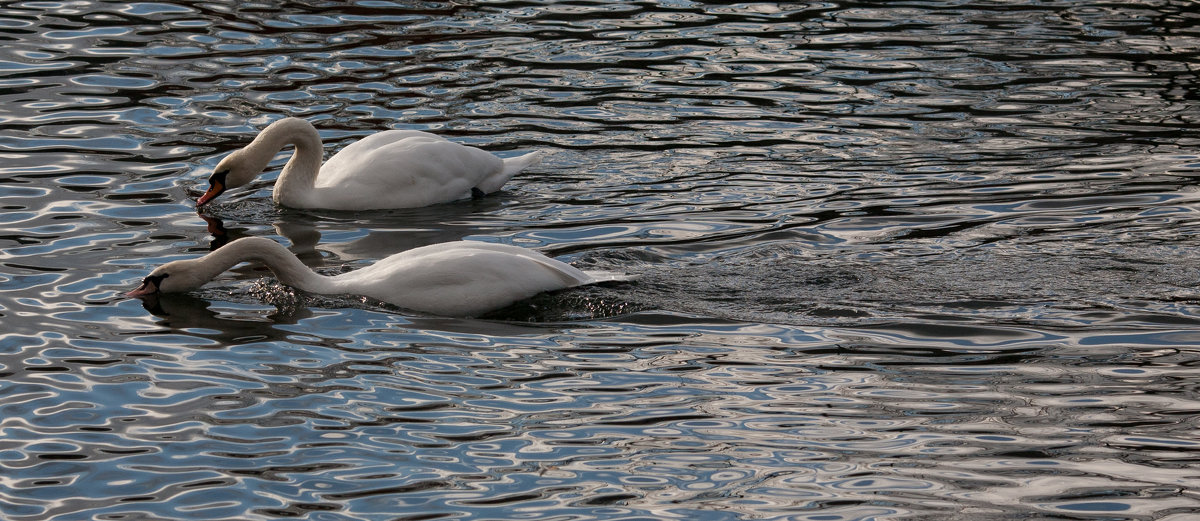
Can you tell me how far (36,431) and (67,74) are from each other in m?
8.97

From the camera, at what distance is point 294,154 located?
40.9 feet

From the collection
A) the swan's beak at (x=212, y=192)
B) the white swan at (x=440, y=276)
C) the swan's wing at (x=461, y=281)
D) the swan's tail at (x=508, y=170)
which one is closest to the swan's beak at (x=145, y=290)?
the white swan at (x=440, y=276)

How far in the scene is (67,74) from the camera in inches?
623

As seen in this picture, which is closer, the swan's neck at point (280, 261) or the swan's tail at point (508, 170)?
the swan's neck at point (280, 261)

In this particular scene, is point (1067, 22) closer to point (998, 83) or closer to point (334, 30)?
point (998, 83)

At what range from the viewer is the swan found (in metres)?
12.3

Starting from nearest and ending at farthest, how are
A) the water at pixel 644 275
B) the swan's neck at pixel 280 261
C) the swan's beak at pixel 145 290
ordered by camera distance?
1. the water at pixel 644 275
2. the swan's neck at pixel 280 261
3. the swan's beak at pixel 145 290

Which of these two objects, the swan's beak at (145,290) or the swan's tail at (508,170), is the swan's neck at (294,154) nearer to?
the swan's tail at (508,170)

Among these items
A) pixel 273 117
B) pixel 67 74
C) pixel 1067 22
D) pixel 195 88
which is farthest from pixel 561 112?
pixel 1067 22

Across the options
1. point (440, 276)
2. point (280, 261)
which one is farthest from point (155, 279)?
point (440, 276)

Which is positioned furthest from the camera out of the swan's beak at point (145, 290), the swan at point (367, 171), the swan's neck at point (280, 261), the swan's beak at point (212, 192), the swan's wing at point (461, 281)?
the swan at point (367, 171)

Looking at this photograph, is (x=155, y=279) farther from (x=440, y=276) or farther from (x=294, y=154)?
(x=294, y=154)

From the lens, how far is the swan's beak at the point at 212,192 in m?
12.2

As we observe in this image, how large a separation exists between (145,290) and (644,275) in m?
3.08
